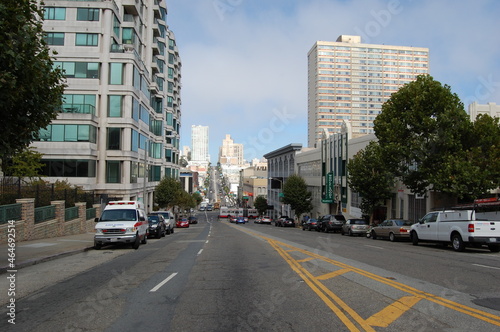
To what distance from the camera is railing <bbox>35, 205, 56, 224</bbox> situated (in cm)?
2148

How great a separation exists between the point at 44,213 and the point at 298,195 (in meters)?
43.0

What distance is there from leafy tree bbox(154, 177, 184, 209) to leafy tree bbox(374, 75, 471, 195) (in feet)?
109

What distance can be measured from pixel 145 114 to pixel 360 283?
133ft

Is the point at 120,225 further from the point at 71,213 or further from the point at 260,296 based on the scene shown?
the point at 260,296

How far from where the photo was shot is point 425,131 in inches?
1027

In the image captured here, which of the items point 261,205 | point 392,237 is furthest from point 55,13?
point 261,205

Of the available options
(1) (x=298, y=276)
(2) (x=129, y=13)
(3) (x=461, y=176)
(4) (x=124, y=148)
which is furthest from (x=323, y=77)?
(1) (x=298, y=276)

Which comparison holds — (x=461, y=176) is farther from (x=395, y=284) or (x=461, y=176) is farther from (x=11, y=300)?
(x=11, y=300)

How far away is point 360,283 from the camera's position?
9.46 metres

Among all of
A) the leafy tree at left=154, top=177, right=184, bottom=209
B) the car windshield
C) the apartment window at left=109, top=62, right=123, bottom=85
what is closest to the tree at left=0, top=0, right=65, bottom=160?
the car windshield

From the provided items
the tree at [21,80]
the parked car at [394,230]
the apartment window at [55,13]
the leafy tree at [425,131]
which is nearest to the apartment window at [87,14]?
the apartment window at [55,13]

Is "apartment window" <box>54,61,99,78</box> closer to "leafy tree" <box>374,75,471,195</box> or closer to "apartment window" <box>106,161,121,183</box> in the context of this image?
"apartment window" <box>106,161,121,183</box>

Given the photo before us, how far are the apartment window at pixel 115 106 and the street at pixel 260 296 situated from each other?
26.9m

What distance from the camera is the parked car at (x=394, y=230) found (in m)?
25.0
